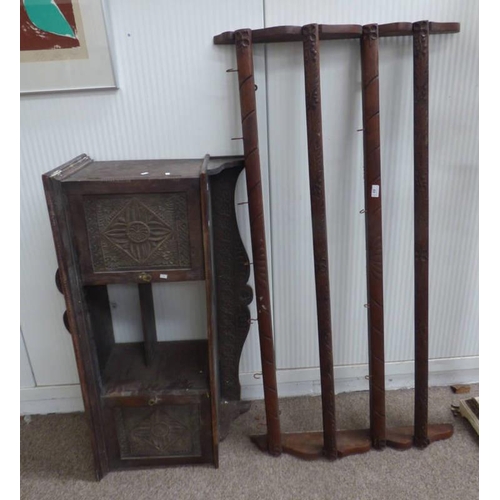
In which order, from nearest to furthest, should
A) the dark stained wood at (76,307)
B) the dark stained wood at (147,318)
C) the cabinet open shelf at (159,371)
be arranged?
the dark stained wood at (76,307) → the cabinet open shelf at (159,371) → the dark stained wood at (147,318)

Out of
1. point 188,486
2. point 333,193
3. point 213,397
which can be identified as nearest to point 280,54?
point 333,193

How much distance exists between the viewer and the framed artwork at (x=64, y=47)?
126 centimetres

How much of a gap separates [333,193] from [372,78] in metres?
0.39

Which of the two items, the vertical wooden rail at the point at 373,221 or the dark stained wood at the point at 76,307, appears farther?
the vertical wooden rail at the point at 373,221

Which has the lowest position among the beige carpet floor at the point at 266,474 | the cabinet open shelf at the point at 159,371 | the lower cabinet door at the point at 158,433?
the beige carpet floor at the point at 266,474

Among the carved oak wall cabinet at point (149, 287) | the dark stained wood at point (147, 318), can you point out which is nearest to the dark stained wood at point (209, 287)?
the carved oak wall cabinet at point (149, 287)

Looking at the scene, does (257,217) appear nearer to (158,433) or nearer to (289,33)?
(289,33)

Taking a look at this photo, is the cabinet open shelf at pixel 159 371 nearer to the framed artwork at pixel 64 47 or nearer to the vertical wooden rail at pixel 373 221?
the vertical wooden rail at pixel 373 221

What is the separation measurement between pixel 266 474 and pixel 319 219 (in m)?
0.85

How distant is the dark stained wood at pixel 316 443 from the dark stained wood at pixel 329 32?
4.26ft

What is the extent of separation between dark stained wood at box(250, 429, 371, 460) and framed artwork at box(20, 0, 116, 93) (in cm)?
130

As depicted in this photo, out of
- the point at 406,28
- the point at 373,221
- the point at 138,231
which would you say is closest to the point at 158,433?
the point at 138,231

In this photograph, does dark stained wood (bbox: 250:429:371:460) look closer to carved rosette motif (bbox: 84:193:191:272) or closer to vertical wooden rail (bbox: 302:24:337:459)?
vertical wooden rail (bbox: 302:24:337:459)

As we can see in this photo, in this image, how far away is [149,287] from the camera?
1.51m
